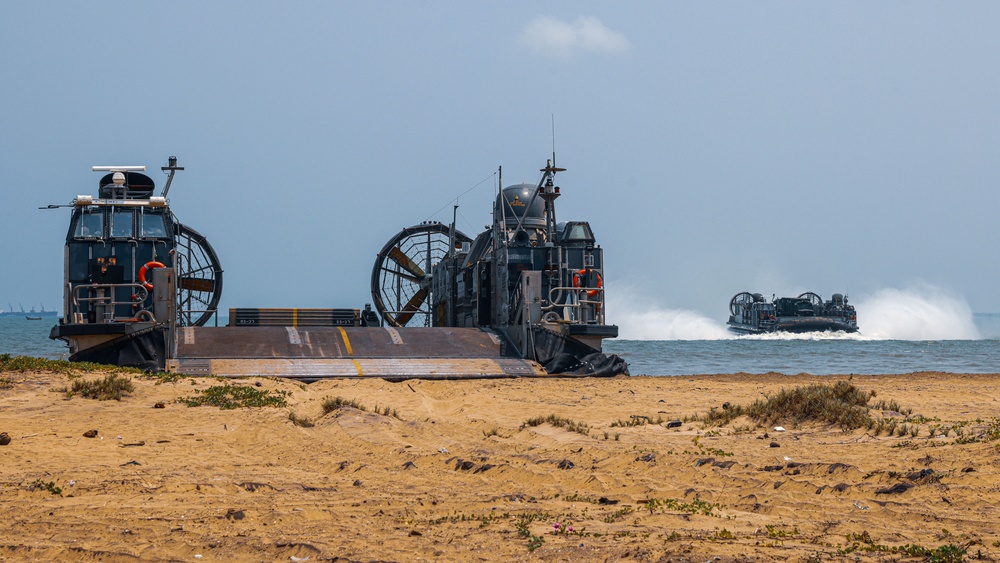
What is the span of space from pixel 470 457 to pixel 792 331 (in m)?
63.7

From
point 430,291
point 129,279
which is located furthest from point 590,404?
point 430,291

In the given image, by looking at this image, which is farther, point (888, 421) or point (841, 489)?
point (888, 421)

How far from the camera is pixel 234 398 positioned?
38.0 feet

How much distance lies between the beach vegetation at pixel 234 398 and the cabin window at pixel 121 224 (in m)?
7.33

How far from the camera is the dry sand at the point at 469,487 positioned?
507 centimetres

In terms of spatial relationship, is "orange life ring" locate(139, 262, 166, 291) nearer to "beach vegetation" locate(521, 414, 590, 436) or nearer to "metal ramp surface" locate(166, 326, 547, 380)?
"metal ramp surface" locate(166, 326, 547, 380)

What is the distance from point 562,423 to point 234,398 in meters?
4.01

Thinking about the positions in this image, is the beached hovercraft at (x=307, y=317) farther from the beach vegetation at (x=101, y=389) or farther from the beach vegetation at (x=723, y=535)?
the beach vegetation at (x=723, y=535)

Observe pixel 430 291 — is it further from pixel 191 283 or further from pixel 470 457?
pixel 470 457

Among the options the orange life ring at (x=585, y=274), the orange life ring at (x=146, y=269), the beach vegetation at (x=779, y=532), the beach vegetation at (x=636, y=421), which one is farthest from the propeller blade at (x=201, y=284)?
the beach vegetation at (x=779, y=532)

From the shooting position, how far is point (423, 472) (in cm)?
743

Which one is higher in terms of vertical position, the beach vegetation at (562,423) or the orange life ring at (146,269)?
the orange life ring at (146,269)

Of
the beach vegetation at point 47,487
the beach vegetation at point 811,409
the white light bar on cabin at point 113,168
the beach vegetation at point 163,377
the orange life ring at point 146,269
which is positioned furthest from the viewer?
the white light bar on cabin at point 113,168

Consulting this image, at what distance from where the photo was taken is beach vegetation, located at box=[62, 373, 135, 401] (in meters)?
11.1
